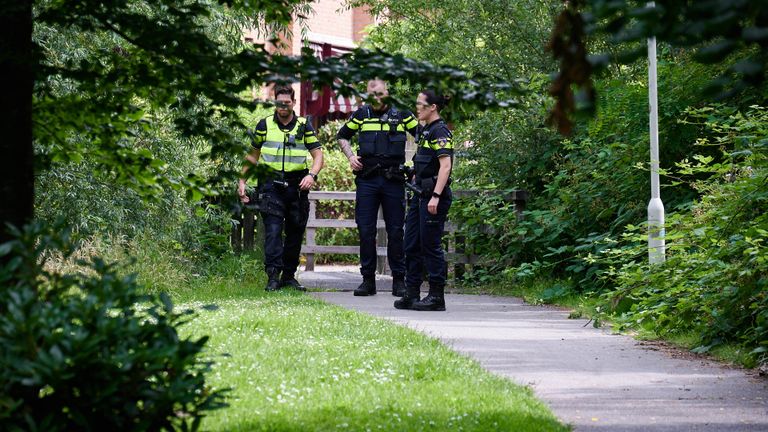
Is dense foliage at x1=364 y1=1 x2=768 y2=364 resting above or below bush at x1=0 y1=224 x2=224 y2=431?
above

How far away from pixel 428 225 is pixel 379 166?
4.97ft

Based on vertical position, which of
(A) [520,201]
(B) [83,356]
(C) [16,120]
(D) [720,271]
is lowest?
(B) [83,356]

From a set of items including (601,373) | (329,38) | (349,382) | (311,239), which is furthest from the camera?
(329,38)

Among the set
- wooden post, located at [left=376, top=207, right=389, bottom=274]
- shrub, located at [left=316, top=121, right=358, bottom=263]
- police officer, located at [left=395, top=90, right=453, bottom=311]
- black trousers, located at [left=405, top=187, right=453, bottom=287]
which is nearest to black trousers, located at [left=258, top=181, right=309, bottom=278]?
police officer, located at [left=395, top=90, right=453, bottom=311]

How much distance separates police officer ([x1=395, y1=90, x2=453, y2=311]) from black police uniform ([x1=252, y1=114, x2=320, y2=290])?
5.13 ft

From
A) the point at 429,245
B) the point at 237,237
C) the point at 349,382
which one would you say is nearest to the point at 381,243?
the point at 237,237

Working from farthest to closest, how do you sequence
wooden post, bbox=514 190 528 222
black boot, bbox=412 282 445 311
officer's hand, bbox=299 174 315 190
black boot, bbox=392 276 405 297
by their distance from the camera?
wooden post, bbox=514 190 528 222
black boot, bbox=392 276 405 297
officer's hand, bbox=299 174 315 190
black boot, bbox=412 282 445 311

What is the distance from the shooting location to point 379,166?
1194 centimetres

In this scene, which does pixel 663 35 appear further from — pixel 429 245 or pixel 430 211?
pixel 429 245

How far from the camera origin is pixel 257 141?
16.4 feet

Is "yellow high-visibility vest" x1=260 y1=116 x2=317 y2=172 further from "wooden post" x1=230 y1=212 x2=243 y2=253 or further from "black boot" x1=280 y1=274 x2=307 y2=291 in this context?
"wooden post" x1=230 y1=212 x2=243 y2=253

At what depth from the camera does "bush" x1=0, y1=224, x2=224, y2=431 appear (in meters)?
3.35

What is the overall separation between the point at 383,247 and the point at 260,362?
10.7 meters

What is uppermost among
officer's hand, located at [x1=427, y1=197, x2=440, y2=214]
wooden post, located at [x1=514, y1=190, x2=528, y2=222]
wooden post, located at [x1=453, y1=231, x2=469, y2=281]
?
wooden post, located at [x1=514, y1=190, x2=528, y2=222]
